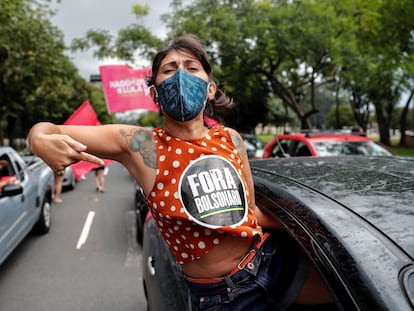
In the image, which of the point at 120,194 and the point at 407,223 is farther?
the point at 120,194

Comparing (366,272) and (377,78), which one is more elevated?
(377,78)

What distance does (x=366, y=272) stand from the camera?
42.2 inches

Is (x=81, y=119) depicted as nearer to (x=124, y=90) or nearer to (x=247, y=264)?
(x=124, y=90)

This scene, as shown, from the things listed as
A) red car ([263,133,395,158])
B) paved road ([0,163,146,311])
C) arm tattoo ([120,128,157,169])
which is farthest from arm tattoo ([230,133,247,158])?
red car ([263,133,395,158])

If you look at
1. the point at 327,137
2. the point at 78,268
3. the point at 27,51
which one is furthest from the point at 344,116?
the point at 78,268

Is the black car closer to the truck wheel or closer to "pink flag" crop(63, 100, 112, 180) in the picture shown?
"pink flag" crop(63, 100, 112, 180)

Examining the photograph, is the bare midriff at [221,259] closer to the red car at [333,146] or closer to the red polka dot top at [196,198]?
the red polka dot top at [196,198]

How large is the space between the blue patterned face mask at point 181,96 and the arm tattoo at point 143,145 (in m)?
0.15

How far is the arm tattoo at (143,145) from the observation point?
4.97 ft

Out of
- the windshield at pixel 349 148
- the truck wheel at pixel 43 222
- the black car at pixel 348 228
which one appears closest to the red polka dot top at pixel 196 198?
the black car at pixel 348 228

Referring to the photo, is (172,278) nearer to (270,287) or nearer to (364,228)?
(270,287)

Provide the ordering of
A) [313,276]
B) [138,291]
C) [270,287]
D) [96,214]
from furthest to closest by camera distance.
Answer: [96,214]
[138,291]
[313,276]
[270,287]

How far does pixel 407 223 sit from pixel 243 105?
2470 cm

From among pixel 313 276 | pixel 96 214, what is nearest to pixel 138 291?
pixel 313 276
